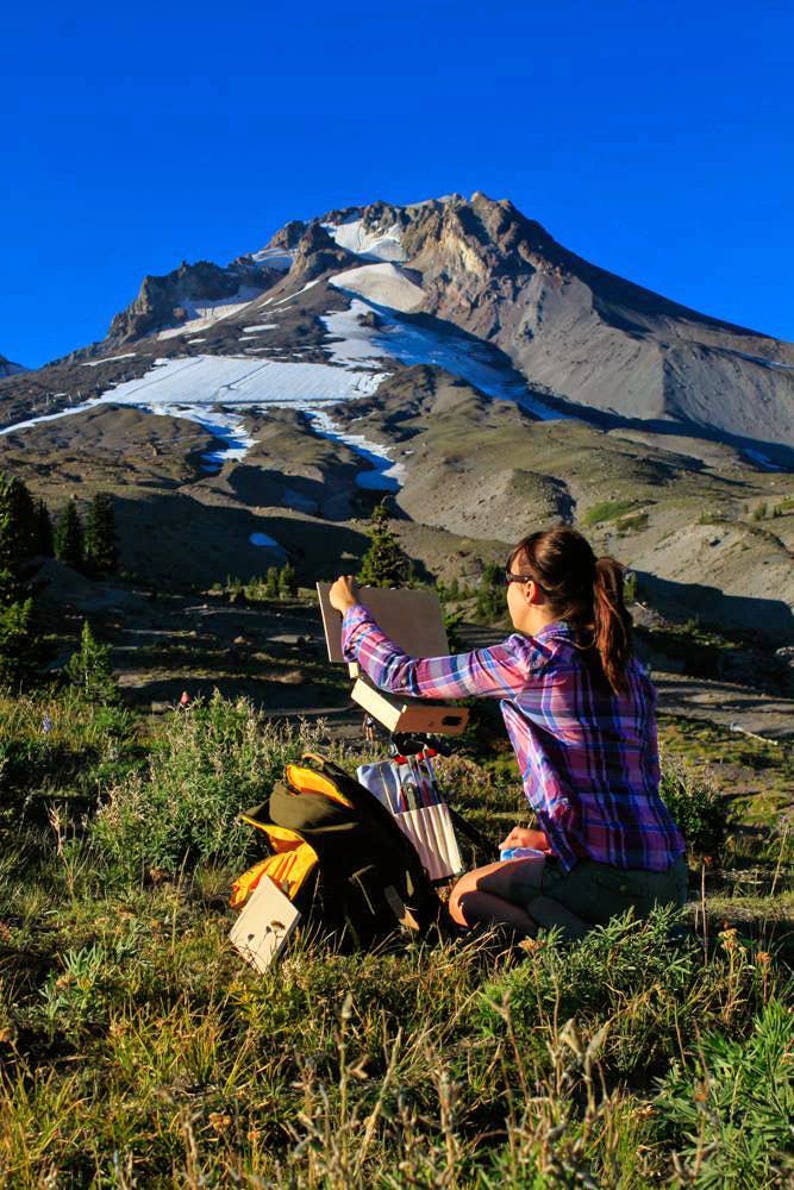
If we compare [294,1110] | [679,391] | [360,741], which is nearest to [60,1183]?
[294,1110]

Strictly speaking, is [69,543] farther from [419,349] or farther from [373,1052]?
[419,349]

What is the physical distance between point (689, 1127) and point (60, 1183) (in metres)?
1.46

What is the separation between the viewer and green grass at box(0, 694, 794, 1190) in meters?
1.77

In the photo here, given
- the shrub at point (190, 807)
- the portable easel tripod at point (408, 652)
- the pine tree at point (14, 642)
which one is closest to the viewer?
the portable easel tripod at point (408, 652)

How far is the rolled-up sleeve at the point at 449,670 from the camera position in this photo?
323 centimetres

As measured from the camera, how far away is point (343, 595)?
3.71 m

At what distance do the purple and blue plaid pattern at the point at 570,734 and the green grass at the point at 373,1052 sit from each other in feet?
1.07

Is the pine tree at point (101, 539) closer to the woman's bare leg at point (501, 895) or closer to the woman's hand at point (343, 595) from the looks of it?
the woman's hand at point (343, 595)

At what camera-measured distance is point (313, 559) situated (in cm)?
5000

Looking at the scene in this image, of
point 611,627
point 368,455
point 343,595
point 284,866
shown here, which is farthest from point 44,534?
point 368,455

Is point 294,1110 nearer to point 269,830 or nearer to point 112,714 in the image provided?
point 269,830

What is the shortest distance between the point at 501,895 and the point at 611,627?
1.09 m

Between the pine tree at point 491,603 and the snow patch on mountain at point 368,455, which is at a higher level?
the snow patch on mountain at point 368,455

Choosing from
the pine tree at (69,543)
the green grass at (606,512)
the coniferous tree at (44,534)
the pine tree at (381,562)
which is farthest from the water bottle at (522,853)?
the green grass at (606,512)
